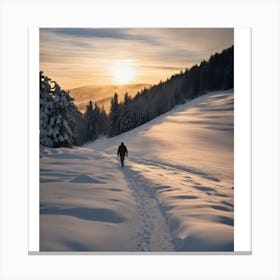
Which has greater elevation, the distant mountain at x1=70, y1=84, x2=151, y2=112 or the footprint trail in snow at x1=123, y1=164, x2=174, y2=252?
the distant mountain at x1=70, y1=84, x2=151, y2=112

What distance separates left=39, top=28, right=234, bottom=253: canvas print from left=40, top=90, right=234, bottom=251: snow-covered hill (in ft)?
0.07

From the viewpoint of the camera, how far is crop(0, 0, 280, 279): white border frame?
721 cm

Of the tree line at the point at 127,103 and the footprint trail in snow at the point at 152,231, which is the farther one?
the tree line at the point at 127,103

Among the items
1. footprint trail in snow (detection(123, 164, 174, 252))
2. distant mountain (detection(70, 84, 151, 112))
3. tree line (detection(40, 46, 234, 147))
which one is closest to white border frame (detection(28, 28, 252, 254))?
tree line (detection(40, 46, 234, 147))

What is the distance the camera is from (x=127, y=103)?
13109mm

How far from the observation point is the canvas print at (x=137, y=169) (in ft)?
21.6

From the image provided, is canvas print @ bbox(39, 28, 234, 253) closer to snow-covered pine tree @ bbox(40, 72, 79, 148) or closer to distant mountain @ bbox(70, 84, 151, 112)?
distant mountain @ bbox(70, 84, 151, 112)
